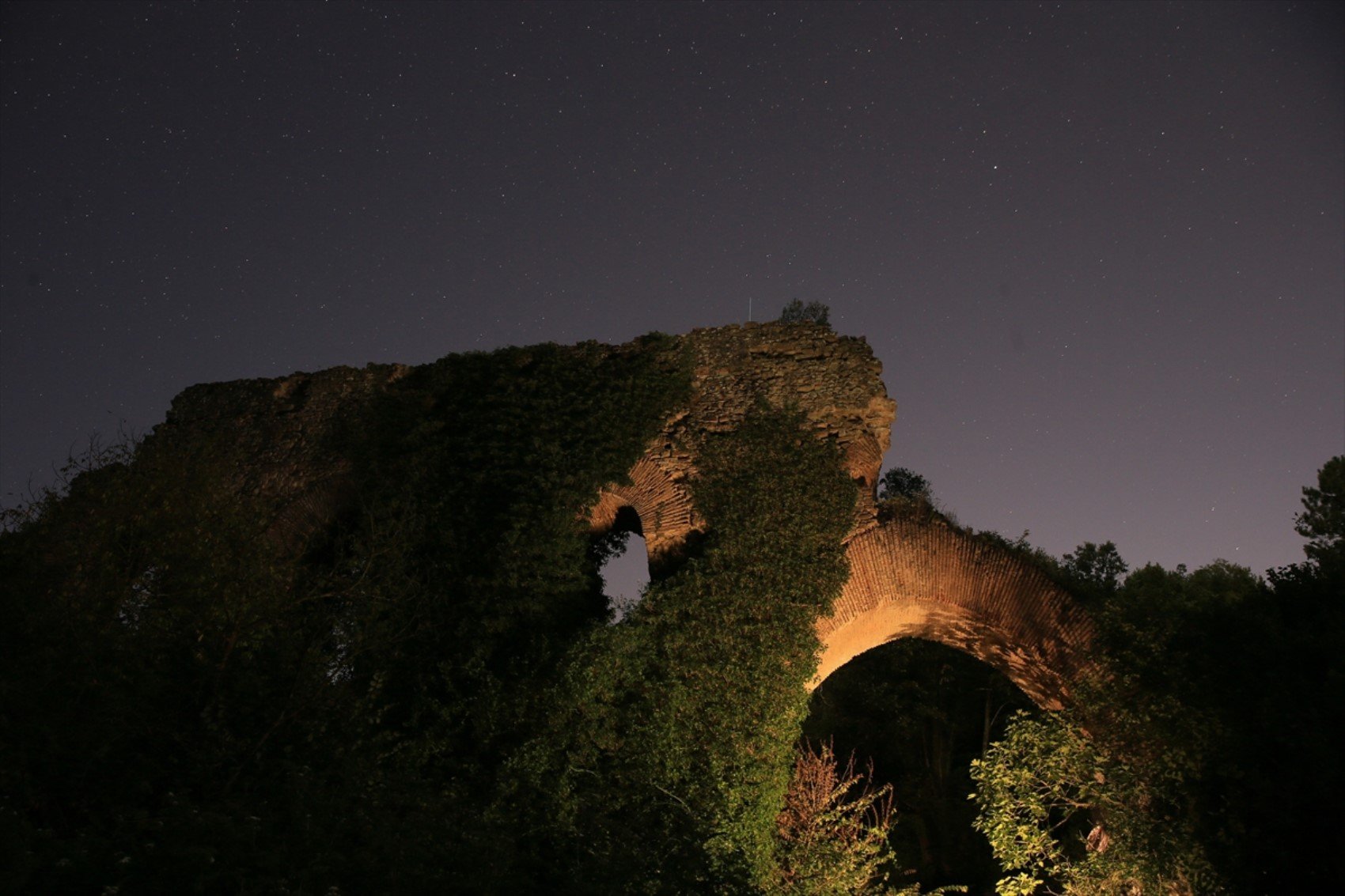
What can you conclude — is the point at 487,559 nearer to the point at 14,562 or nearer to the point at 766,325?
the point at 766,325

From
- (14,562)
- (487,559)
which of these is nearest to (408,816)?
(487,559)

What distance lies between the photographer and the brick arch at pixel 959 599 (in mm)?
8789

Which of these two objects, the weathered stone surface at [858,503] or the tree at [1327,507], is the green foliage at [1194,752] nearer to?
the weathered stone surface at [858,503]

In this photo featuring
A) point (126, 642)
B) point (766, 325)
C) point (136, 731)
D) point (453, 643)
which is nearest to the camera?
point (136, 731)

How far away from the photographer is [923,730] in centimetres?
1864

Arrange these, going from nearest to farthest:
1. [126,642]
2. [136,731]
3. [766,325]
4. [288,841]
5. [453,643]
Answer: [288,841] < [136,731] < [126,642] < [453,643] < [766,325]

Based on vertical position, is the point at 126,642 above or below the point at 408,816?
above

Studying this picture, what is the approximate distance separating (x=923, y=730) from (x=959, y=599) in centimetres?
1070

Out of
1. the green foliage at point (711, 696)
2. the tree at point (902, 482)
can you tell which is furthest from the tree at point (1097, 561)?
the green foliage at point (711, 696)

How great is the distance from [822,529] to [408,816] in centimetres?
462

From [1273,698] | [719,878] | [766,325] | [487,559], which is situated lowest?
[719,878]

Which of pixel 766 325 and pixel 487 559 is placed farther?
pixel 766 325

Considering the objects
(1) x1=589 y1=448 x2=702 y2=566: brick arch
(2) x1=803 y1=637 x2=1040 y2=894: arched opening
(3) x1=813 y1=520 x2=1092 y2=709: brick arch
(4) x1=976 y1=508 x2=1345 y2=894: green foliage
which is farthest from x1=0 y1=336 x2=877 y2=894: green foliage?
(2) x1=803 y1=637 x2=1040 y2=894: arched opening

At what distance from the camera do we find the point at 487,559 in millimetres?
9336
